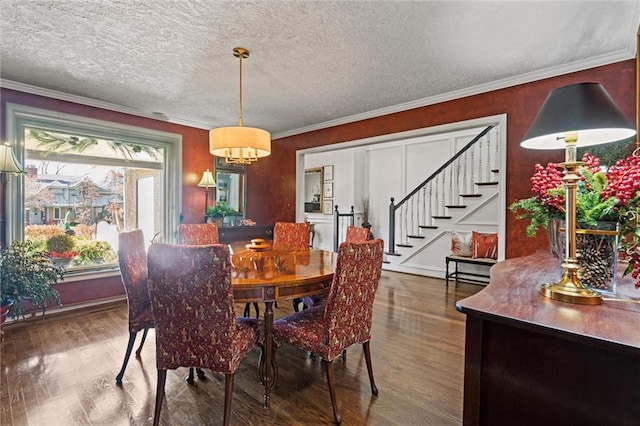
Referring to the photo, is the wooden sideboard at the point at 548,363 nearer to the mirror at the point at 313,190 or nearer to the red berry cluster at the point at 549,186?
the red berry cluster at the point at 549,186

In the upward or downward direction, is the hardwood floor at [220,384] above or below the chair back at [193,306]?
below

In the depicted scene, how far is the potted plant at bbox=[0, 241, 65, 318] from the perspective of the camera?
2.71m

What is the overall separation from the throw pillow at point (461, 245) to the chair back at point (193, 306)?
4.21 meters

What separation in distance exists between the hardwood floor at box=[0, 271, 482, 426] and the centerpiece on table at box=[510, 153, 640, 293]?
3.80 feet

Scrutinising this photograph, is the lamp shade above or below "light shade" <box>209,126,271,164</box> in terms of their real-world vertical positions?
below

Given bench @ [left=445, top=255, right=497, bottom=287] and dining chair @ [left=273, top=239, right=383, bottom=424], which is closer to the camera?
dining chair @ [left=273, top=239, right=383, bottom=424]

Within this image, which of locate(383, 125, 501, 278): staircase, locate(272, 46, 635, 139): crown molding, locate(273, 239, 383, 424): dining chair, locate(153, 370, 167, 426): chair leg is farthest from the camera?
locate(383, 125, 501, 278): staircase

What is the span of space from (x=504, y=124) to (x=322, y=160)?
4624 millimetres

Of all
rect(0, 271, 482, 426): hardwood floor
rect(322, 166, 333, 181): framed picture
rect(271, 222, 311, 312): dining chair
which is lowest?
rect(0, 271, 482, 426): hardwood floor

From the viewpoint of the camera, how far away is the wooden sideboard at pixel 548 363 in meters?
0.90

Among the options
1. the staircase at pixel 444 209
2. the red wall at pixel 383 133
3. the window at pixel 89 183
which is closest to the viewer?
the red wall at pixel 383 133

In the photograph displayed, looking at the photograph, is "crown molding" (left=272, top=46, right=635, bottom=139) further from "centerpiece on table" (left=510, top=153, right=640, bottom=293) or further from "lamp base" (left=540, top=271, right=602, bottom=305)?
"lamp base" (left=540, top=271, right=602, bottom=305)

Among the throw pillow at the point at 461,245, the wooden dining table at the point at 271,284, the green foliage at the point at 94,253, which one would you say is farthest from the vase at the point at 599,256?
the green foliage at the point at 94,253

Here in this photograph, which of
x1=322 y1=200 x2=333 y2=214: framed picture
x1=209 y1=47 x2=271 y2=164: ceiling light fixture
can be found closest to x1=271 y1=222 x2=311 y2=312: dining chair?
x1=209 y1=47 x2=271 y2=164: ceiling light fixture
